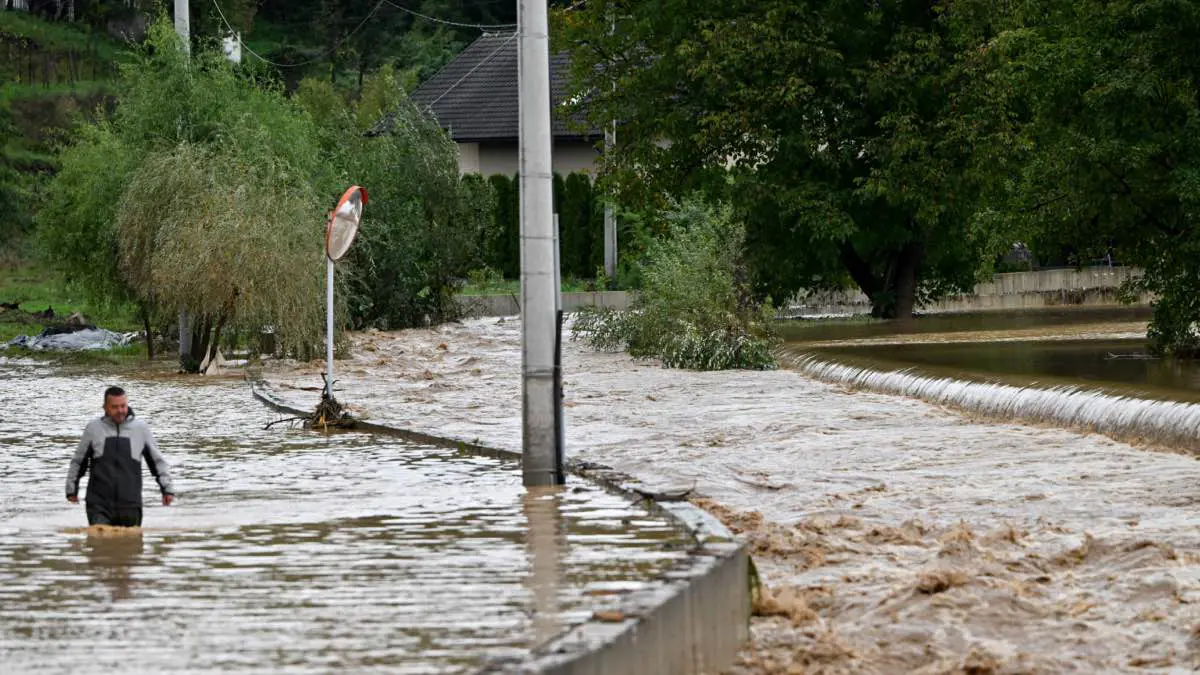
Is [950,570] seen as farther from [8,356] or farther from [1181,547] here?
[8,356]

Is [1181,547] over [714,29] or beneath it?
beneath

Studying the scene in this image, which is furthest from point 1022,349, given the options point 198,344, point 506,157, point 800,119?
point 506,157

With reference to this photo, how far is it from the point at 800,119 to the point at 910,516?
25.4 metres

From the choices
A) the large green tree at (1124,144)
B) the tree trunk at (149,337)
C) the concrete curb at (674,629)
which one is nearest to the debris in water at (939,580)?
the concrete curb at (674,629)

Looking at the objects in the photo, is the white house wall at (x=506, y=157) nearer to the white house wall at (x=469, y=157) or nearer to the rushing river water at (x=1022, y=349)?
the white house wall at (x=469, y=157)

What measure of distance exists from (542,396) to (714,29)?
2416cm

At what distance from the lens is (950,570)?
10.8m

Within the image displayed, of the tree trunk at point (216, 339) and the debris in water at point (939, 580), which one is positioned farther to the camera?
the tree trunk at point (216, 339)

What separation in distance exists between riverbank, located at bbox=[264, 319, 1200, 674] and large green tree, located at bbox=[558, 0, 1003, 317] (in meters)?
11.7

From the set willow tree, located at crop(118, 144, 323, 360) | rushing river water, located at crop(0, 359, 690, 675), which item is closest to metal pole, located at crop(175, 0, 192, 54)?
willow tree, located at crop(118, 144, 323, 360)

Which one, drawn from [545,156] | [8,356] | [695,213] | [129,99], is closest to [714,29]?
[695,213]

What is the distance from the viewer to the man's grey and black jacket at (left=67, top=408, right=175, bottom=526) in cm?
1262

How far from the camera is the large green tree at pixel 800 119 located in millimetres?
36875

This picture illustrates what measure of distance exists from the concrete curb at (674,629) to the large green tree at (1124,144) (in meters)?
14.0
